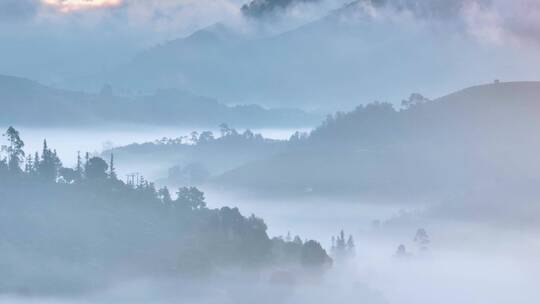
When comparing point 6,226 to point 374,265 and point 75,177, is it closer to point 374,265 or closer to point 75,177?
point 75,177

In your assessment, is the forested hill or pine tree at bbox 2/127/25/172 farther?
pine tree at bbox 2/127/25/172

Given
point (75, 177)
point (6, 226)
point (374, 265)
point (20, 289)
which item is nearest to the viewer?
point (20, 289)

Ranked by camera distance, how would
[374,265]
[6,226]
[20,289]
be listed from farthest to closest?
[374,265]
[6,226]
[20,289]

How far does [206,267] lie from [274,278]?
945cm

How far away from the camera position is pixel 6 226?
140 m

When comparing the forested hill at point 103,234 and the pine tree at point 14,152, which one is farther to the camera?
the pine tree at point 14,152

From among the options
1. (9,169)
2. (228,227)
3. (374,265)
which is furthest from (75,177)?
(374,265)

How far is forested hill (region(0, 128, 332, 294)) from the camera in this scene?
5330 inches

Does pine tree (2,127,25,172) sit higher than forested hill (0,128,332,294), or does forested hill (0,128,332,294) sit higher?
pine tree (2,127,25,172)

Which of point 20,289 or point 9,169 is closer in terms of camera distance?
point 20,289

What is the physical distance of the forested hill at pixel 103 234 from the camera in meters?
135

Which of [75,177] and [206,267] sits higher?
[75,177]

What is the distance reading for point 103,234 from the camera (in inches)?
5561

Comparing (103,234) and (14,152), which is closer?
(103,234)
